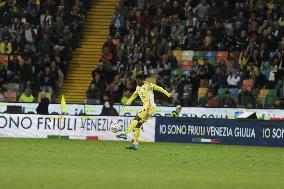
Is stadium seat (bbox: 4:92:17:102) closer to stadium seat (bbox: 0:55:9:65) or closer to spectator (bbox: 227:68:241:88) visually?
stadium seat (bbox: 0:55:9:65)

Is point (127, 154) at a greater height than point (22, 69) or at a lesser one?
lesser

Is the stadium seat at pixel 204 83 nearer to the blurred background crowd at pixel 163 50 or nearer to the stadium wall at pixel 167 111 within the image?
the blurred background crowd at pixel 163 50

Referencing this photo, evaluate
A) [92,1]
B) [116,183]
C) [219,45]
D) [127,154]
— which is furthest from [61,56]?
[116,183]

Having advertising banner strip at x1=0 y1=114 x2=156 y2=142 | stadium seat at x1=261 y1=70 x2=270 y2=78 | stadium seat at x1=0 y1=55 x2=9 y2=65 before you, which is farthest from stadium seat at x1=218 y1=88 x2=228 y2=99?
stadium seat at x1=0 y1=55 x2=9 y2=65

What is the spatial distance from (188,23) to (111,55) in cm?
334

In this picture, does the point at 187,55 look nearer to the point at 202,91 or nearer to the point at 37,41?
the point at 202,91

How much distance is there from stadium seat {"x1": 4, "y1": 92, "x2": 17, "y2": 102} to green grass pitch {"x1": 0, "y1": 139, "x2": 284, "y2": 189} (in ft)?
23.2

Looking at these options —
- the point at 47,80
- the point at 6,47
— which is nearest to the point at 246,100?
the point at 47,80

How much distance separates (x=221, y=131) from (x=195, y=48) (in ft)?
18.2

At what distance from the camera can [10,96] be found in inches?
1236

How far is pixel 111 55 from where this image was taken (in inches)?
1318

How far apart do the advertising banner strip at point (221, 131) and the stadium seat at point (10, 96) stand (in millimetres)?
6011

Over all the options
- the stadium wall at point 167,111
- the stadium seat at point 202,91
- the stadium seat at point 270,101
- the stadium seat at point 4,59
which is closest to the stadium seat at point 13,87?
the stadium wall at point 167,111

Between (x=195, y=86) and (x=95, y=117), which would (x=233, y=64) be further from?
(x=95, y=117)
